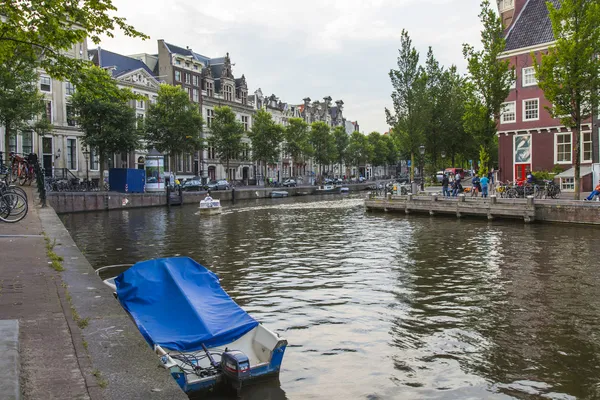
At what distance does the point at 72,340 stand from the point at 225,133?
7606cm

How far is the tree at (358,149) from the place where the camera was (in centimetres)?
12144

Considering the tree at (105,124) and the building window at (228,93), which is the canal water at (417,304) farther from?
the building window at (228,93)

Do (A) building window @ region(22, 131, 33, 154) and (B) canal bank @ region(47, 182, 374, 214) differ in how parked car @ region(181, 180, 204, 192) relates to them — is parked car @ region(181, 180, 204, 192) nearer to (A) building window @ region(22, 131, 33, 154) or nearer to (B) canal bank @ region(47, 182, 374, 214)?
(B) canal bank @ region(47, 182, 374, 214)

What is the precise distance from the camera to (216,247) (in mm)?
24234

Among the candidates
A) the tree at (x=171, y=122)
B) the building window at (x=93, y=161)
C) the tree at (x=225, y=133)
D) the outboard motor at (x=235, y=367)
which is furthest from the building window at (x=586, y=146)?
the building window at (x=93, y=161)

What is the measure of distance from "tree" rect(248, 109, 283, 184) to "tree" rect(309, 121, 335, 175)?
1681 cm

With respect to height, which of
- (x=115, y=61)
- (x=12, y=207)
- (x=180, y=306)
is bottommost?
(x=180, y=306)

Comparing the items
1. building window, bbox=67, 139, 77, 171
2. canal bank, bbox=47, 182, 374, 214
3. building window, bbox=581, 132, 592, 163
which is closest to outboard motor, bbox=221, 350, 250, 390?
canal bank, bbox=47, 182, 374, 214

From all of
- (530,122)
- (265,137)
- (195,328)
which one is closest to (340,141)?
(265,137)

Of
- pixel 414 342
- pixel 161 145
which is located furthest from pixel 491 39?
pixel 161 145

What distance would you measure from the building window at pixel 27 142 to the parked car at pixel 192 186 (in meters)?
16.9

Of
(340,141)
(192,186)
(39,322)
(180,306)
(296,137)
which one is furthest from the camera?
(340,141)

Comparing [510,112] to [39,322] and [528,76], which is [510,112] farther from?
[39,322]

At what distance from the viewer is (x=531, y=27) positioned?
46281 millimetres
